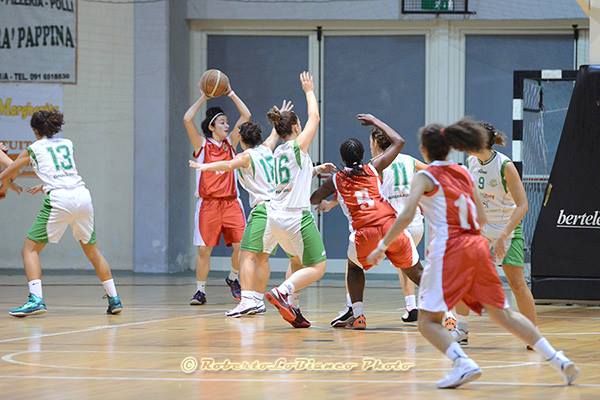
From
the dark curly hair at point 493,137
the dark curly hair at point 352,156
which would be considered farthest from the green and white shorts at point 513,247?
the dark curly hair at point 352,156

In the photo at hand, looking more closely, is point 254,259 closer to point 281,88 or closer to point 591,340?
point 591,340

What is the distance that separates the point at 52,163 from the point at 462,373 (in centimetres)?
518

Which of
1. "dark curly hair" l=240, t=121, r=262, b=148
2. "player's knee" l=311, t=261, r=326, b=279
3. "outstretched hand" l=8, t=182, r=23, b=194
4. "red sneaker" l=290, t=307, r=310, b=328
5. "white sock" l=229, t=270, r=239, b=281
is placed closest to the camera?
"red sneaker" l=290, t=307, r=310, b=328

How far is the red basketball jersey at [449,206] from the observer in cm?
638

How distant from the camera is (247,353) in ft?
25.3

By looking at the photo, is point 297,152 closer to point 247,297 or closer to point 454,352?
point 247,297

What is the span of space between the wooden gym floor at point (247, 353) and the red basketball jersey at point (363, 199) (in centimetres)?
89

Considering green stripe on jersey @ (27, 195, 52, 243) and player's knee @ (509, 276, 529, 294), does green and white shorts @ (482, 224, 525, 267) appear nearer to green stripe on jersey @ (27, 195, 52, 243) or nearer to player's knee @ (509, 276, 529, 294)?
player's knee @ (509, 276, 529, 294)

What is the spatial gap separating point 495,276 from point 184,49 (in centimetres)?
999

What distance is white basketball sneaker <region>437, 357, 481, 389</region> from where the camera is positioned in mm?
6145

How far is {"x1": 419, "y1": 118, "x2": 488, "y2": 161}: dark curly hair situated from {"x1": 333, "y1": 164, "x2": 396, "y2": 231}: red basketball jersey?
8.25 feet

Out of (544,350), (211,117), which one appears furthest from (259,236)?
(544,350)

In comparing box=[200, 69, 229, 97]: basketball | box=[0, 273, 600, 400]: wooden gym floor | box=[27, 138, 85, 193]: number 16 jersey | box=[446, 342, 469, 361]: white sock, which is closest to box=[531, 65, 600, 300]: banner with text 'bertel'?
box=[0, 273, 600, 400]: wooden gym floor

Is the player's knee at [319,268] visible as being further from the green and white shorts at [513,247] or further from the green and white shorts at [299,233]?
the green and white shorts at [513,247]
